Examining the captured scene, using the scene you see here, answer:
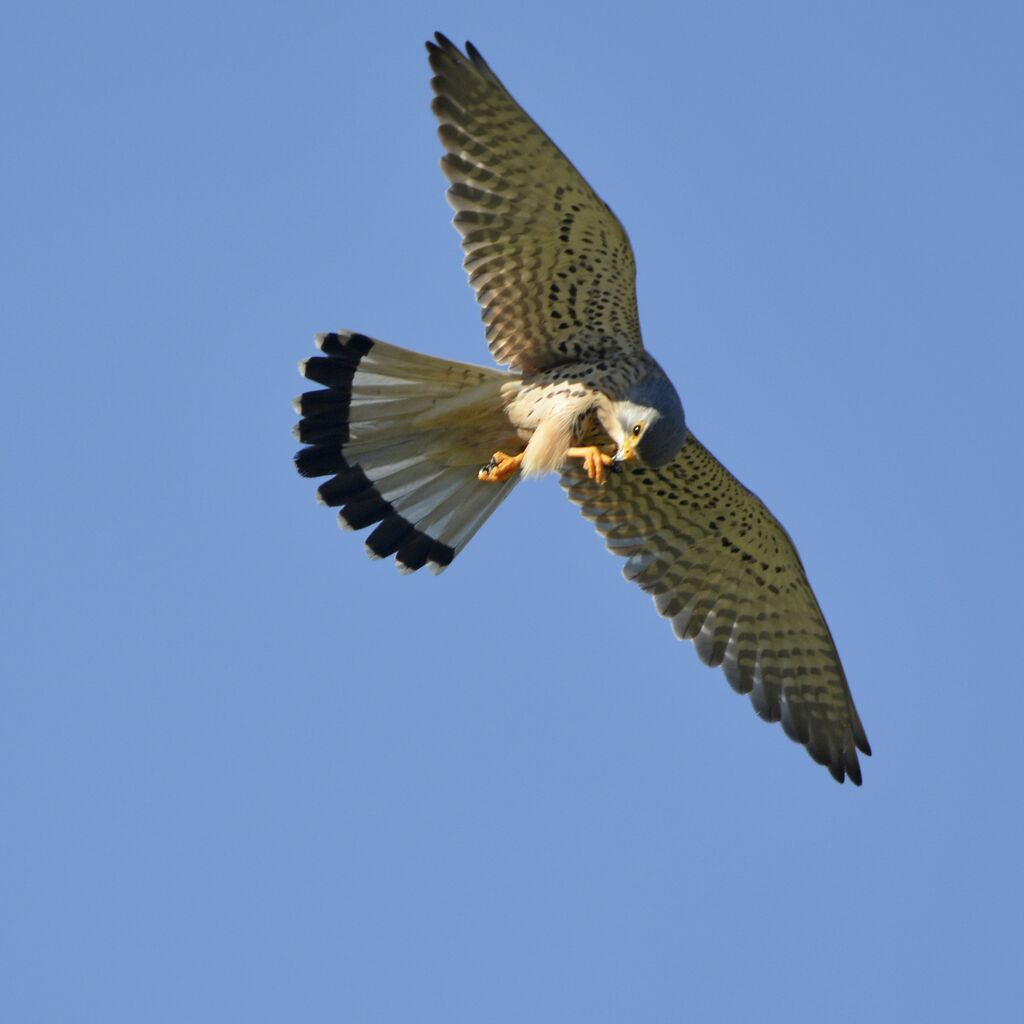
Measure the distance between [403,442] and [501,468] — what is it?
58 cm

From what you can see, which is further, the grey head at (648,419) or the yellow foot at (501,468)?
the yellow foot at (501,468)

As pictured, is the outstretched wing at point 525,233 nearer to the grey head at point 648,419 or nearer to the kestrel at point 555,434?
the kestrel at point 555,434

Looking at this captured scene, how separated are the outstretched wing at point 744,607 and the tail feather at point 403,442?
0.70 metres

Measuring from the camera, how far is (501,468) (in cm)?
979

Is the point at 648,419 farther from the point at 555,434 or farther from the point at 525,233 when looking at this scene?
the point at 525,233

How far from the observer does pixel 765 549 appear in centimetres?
1050

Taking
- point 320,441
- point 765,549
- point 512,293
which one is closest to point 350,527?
point 320,441

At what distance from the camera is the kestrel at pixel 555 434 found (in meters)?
9.19

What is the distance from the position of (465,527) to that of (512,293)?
1408 millimetres

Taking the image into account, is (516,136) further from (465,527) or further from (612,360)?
(465,527)

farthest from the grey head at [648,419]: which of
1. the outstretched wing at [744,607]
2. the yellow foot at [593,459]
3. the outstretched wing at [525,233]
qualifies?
the outstretched wing at [744,607]

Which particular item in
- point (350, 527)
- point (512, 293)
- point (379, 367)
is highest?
point (512, 293)

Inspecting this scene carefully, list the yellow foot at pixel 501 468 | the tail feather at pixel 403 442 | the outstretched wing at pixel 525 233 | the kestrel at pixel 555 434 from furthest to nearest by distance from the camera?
the yellow foot at pixel 501 468
the tail feather at pixel 403 442
the kestrel at pixel 555 434
the outstretched wing at pixel 525 233

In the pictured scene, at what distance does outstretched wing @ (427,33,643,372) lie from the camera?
908 centimetres
